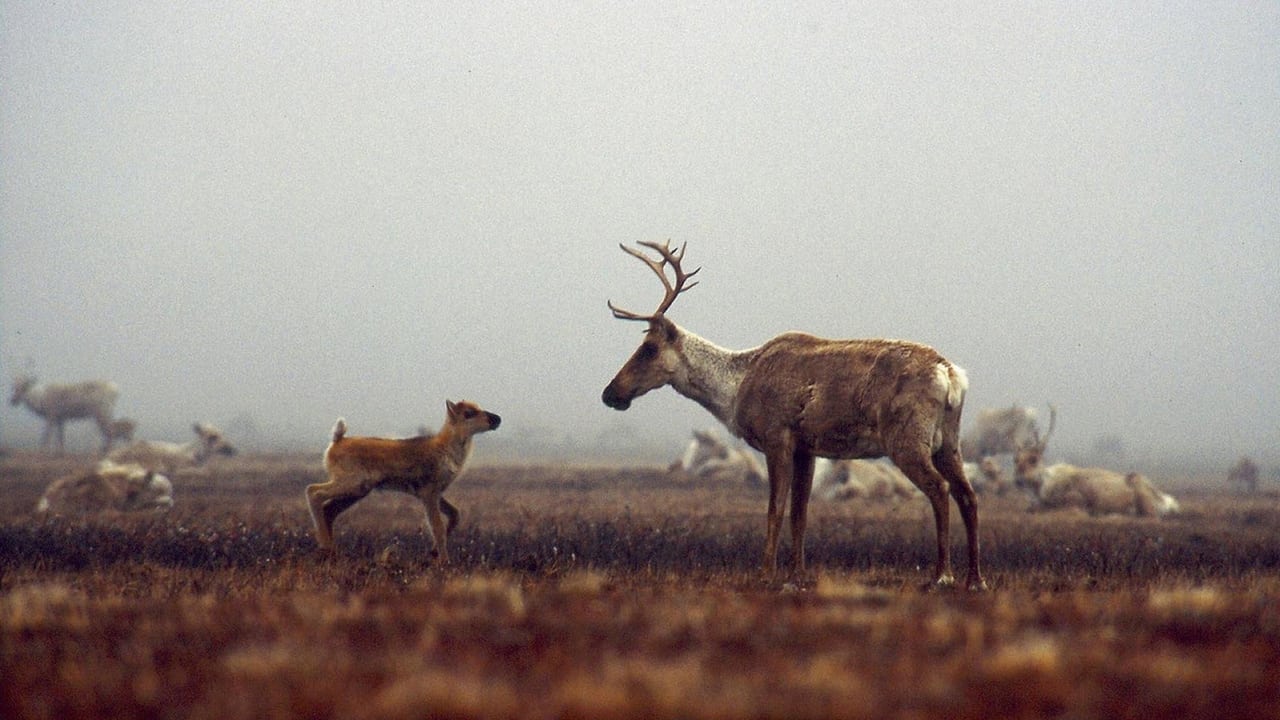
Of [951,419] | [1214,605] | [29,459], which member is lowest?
[29,459]

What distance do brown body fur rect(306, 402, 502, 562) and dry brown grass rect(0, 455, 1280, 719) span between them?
1.37 feet

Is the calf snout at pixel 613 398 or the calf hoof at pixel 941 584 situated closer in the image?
the calf hoof at pixel 941 584

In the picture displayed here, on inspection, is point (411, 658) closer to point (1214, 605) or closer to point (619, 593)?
point (619, 593)

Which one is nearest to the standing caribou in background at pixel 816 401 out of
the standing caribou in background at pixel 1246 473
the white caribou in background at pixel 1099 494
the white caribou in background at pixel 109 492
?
the white caribou in background at pixel 109 492

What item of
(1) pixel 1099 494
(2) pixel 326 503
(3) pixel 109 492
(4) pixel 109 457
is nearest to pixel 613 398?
(2) pixel 326 503

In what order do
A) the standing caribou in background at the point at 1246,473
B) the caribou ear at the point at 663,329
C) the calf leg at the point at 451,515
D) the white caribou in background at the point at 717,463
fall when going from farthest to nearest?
the standing caribou in background at the point at 1246,473, the white caribou in background at the point at 717,463, the calf leg at the point at 451,515, the caribou ear at the point at 663,329

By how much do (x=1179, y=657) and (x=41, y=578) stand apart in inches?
339

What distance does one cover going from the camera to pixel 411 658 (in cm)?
434

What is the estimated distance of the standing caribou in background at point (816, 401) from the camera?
28.3 feet

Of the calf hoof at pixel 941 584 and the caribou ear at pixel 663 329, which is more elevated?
the caribou ear at pixel 663 329

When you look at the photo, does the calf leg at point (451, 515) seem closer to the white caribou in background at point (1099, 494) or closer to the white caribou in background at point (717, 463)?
the white caribou in background at point (1099, 494)

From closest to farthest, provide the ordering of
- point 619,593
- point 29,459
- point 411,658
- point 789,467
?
point 411,658
point 619,593
point 789,467
point 29,459

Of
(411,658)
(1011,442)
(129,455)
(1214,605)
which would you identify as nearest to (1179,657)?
(1214,605)

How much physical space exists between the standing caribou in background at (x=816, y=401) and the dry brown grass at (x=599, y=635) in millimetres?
717
